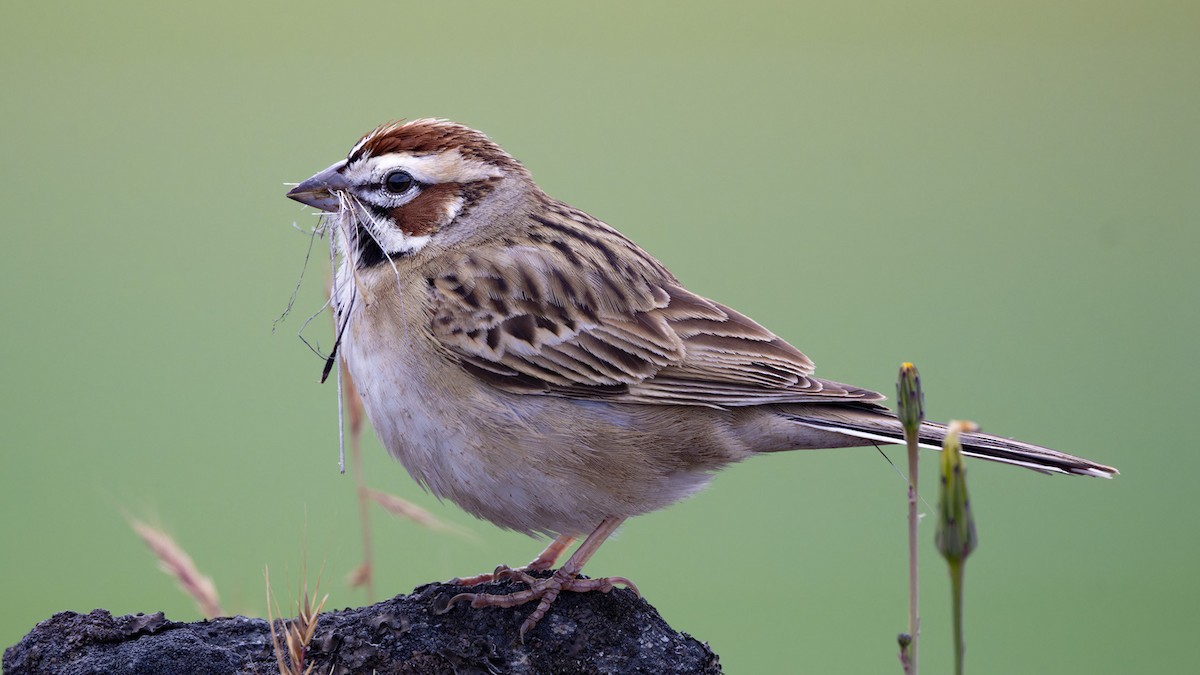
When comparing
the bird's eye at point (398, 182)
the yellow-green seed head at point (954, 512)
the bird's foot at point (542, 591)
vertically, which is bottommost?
the yellow-green seed head at point (954, 512)

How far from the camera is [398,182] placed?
491 cm

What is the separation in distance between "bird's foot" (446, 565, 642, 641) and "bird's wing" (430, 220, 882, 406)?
2.36ft

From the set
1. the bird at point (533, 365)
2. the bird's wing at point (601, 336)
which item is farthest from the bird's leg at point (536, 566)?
the bird's wing at point (601, 336)

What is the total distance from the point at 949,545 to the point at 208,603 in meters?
3.04

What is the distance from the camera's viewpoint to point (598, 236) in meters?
5.19

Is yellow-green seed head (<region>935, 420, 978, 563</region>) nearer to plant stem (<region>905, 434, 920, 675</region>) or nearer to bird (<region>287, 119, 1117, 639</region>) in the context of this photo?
plant stem (<region>905, 434, 920, 675</region>)

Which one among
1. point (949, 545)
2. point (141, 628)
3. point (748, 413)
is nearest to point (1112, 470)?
point (748, 413)

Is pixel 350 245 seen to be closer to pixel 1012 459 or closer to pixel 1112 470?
pixel 1012 459

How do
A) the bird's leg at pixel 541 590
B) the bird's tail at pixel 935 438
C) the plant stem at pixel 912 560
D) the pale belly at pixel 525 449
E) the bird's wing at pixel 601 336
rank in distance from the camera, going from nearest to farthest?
the plant stem at pixel 912 560, the bird's tail at pixel 935 438, the bird's leg at pixel 541 590, the pale belly at pixel 525 449, the bird's wing at pixel 601 336

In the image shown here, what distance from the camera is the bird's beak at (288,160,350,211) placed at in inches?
193

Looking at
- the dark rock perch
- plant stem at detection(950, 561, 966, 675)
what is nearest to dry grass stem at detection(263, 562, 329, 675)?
the dark rock perch

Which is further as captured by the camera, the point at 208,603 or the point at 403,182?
the point at 403,182

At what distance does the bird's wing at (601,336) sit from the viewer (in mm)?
4582

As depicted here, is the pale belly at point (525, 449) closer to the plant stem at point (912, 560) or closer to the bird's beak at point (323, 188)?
the bird's beak at point (323, 188)
